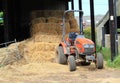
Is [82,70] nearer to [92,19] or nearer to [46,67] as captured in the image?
[46,67]

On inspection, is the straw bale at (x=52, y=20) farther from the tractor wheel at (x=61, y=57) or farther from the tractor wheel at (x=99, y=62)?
the tractor wheel at (x=99, y=62)

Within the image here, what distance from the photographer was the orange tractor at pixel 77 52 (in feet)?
51.2

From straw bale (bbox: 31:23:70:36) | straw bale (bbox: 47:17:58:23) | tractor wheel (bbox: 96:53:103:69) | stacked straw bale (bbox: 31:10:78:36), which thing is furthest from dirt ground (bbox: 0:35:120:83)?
straw bale (bbox: 47:17:58:23)

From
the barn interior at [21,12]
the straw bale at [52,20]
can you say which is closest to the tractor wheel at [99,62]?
the straw bale at [52,20]

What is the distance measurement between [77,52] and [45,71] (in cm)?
149

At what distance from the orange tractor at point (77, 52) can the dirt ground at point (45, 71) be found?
30 centimetres

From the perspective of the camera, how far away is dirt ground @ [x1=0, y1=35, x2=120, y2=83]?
13.4 metres

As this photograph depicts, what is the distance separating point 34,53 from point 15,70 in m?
3.15

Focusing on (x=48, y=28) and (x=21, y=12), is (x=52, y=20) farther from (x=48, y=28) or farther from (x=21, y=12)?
(x=21, y=12)

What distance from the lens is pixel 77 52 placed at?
1599 centimetres

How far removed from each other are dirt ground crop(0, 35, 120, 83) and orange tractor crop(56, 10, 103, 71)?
0.30 m

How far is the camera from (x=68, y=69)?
52.2ft

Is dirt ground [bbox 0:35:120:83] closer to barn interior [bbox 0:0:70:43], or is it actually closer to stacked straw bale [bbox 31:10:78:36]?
stacked straw bale [bbox 31:10:78:36]

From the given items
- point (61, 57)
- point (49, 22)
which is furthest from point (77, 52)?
point (49, 22)
